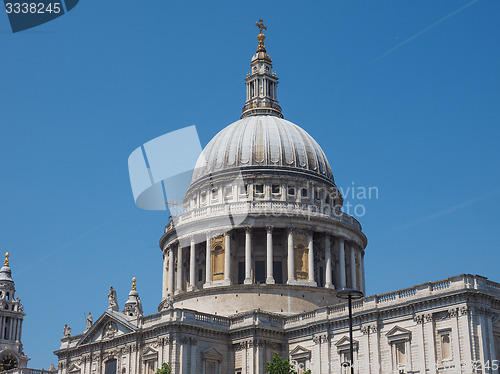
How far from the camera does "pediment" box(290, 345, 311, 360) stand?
67625mm

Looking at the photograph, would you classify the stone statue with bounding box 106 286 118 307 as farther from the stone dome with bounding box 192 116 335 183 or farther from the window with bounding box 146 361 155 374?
the stone dome with bounding box 192 116 335 183

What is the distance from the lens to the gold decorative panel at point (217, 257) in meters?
80.2

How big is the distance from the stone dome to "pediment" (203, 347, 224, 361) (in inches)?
891

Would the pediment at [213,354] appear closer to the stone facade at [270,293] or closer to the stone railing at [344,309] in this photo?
the stone facade at [270,293]

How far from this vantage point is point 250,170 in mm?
84562

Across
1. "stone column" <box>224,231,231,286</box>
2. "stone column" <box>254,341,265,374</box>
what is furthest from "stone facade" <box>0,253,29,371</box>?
"stone column" <box>254,341,265,374</box>

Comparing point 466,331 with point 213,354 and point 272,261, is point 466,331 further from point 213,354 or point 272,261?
point 272,261

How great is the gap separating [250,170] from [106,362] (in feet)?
81.3

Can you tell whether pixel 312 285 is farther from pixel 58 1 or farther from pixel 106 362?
pixel 58 1

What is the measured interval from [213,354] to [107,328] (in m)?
11.7

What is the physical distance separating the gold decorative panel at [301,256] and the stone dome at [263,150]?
8.75 m

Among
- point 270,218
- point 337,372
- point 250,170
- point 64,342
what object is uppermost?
point 250,170

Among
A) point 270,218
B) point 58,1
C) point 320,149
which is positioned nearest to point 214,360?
point 270,218

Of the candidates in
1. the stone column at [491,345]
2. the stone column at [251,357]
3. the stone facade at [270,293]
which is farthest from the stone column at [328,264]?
the stone column at [491,345]
